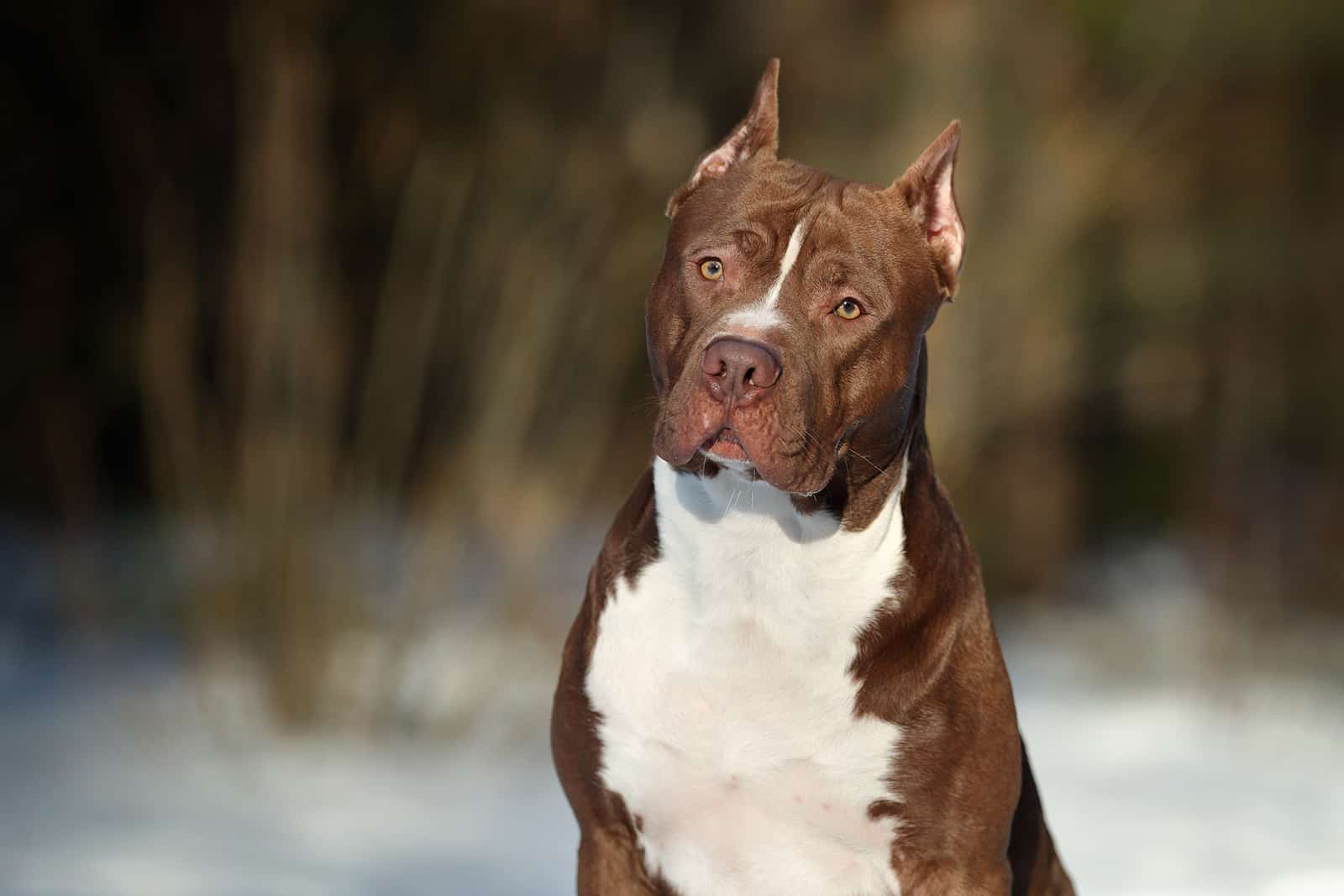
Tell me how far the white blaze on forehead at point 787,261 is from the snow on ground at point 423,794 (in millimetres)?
2537

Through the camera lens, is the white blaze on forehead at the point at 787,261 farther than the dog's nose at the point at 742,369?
Yes

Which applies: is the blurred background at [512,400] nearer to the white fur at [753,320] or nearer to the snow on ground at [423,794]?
the snow on ground at [423,794]

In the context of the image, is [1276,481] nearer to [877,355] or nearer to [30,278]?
[30,278]

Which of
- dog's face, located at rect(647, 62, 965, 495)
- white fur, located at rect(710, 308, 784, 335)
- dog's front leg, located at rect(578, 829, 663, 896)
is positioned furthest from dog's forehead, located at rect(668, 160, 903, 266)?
dog's front leg, located at rect(578, 829, 663, 896)

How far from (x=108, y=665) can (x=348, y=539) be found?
1.26 meters

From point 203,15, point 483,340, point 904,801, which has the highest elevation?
point 203,15

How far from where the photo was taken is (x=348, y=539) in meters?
5.77

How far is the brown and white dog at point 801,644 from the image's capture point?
2740mm

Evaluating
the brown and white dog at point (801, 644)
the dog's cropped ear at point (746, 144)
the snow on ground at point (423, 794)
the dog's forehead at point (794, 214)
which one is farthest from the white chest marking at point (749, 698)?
the snow on ground at point (423, 794)

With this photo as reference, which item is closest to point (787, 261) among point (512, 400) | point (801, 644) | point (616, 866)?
point (801, 644)

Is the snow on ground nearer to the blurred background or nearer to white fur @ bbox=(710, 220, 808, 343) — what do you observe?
→ the blurred background

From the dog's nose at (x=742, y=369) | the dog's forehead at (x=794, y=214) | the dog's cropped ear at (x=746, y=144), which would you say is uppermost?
the dog's cropped ear at (x=746, y=144)

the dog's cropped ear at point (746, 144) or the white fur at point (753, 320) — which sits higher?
the dog's cropped ear at point (746, 144)

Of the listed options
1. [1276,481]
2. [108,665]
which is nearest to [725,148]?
[108,665]
